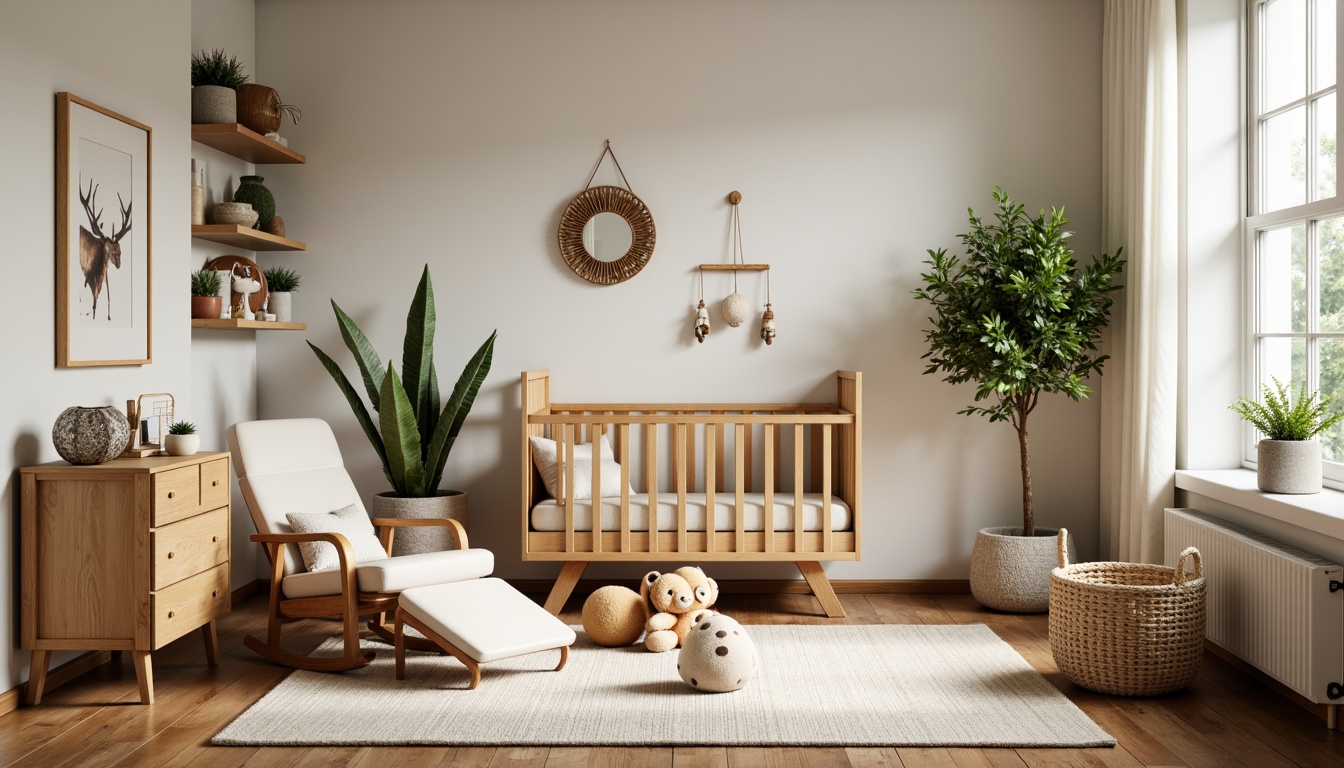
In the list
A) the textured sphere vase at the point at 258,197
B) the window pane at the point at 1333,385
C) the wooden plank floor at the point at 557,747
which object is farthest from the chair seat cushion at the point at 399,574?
the window pane at the point at 1333,385

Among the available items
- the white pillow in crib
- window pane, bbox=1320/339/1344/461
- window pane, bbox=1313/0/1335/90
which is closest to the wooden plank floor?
window pane, bbox=1320/339/1344/461

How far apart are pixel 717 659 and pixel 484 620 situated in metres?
0.72

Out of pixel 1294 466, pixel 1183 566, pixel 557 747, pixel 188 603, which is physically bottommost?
pixel 557 747

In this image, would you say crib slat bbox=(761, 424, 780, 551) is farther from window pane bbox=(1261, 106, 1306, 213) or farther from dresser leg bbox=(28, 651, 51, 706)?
dresser leg bbox=(28, 651, 51, 706)

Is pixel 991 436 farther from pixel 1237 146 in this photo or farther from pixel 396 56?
pixel 396 56

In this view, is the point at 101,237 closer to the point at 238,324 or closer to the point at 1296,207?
the point at 238,324

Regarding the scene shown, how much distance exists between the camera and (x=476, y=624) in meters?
3.09

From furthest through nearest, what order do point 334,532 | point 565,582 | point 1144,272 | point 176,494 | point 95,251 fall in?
point 565,582 → point 1144,272 → point 334,532 → point 95,251 → point 176,494

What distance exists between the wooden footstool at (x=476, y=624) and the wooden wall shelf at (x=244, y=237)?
1.67 metres

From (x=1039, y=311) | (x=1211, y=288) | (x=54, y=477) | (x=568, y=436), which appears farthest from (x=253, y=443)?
(x=1211, y=288)

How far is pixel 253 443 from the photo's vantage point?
363cm

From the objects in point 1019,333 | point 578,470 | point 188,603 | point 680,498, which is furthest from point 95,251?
point 1019,333

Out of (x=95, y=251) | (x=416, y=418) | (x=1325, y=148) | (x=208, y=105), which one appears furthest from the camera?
(x=416, y=418)

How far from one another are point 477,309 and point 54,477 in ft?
6.48
